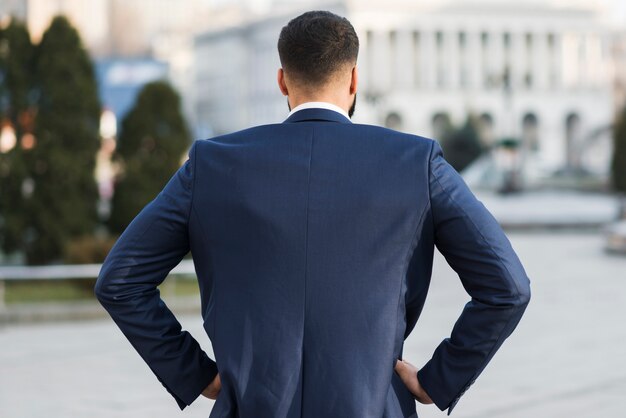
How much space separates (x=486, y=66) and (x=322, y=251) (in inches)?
4076

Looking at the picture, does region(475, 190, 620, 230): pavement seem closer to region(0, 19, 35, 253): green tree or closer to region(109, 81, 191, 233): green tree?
region(109, 81, 191, 233): green tree

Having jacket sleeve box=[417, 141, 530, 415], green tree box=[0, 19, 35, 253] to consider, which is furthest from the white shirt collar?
green tree box=[0, 19, 35, 253]

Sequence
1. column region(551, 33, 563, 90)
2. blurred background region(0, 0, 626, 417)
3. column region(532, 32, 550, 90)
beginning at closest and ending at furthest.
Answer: blurred background region(0, 0, 626, 417)
column region(532, 32, 550, 90)
column region(551, 33, 563, 90)

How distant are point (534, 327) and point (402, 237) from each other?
9654 millimetres

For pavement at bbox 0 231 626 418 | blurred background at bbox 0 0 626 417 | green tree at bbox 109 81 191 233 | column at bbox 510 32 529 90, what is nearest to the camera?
pavement at bbox 0 231 626 418

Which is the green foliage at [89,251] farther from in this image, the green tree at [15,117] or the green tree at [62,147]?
the green tree at [15,117]

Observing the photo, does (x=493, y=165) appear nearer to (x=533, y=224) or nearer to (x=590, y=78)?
(x=533, y=224)

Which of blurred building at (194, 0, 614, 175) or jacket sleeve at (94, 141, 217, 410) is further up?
jacket sleeve at (94, 141, 217, 410)

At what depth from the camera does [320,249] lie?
2.58 meters

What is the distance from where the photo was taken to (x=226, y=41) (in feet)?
391

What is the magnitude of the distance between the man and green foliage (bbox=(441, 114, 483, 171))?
182 feet

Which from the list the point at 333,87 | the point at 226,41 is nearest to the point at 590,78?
the point at 226,41

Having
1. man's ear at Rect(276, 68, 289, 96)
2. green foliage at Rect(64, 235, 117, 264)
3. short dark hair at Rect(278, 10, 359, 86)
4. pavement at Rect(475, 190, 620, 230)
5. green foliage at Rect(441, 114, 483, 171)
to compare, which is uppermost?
short dark hair at Rect(278, 10, 359, 86)

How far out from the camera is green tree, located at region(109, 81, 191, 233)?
1689 centimetres
